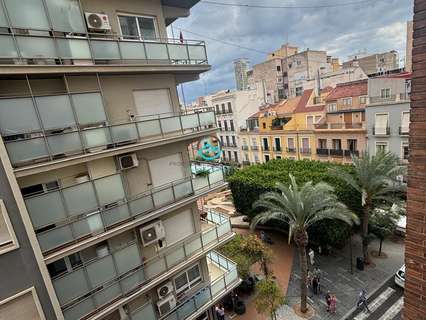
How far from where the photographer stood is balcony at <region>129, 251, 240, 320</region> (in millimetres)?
9273

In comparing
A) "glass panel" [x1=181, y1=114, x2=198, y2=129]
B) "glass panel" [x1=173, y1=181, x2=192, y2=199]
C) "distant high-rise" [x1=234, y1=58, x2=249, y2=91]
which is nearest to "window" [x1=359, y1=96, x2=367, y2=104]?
"glass panel" [x1=181, y1=114, x2=198, y2=129]

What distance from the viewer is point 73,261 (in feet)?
26.1

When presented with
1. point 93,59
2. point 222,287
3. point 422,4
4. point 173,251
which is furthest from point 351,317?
point 93,59

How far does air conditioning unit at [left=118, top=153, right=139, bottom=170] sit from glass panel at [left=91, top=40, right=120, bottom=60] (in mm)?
3174

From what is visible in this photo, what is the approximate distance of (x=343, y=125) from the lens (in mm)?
28219

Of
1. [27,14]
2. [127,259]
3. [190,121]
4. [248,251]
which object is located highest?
[27,14]

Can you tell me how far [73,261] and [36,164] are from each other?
3.39 meters

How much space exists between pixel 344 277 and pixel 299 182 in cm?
687

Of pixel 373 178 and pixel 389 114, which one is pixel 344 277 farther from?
pixel 389 114

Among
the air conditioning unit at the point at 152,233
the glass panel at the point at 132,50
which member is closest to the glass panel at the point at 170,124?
Result: the glass panel at the point at 132,50

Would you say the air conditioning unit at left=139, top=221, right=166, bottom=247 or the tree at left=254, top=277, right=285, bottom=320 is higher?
the air conditioning unit at left=139, top=221, right=166, bottom=247

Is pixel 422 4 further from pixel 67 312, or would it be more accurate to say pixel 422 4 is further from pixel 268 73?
pixel 268 73

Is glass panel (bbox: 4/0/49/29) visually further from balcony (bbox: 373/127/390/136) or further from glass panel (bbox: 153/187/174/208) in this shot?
balcony (bbox: 373/127/390/136)

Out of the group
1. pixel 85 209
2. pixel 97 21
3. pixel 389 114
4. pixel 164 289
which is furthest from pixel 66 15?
pixel 389 114
